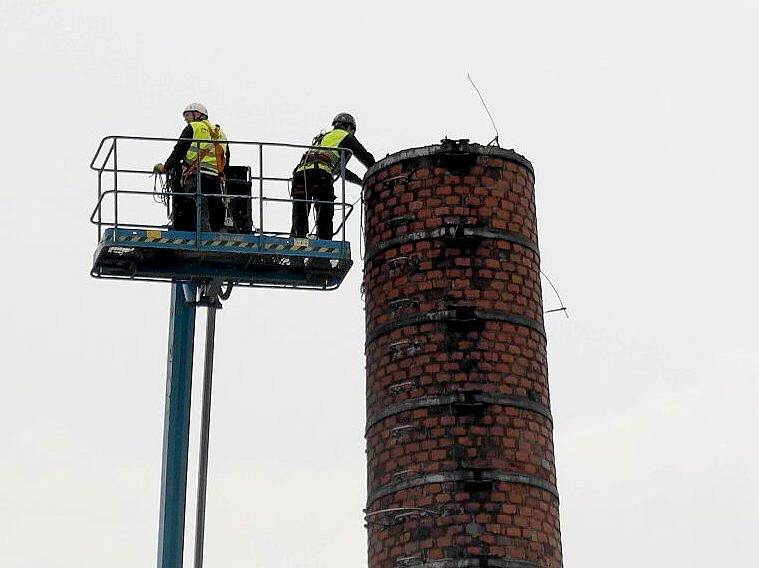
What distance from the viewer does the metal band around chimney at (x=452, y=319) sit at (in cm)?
1675

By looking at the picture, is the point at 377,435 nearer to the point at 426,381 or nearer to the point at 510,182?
the point at 426,381

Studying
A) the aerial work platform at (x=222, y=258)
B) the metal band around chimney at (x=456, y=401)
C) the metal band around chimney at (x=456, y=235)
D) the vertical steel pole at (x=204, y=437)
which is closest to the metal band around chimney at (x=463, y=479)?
the metal band around chimney at (x=456, y=401)

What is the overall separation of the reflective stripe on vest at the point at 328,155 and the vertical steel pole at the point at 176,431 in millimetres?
1889

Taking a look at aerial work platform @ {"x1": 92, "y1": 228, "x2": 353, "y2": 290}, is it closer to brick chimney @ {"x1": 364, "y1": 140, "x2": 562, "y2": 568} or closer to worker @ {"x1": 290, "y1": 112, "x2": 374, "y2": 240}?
worker @ {"x1": 290, "y1": 112, "x2": 374, "y2": 240}

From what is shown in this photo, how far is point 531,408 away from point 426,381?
1110mm

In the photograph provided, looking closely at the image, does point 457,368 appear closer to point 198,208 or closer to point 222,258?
point 222,258

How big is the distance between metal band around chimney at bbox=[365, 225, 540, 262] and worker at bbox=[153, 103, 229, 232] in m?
1.93

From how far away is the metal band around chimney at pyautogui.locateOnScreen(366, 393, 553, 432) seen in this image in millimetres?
16484

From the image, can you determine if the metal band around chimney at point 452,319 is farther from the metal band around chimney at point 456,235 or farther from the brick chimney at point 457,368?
the metal band around chimney at point 456,235

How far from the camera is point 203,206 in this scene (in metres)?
17.9

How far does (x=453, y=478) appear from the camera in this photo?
16.3 m

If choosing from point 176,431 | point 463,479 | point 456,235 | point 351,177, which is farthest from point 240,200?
point 463,479

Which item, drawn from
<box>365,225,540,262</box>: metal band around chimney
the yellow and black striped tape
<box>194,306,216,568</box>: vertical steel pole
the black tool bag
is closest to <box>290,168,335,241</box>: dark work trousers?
the yellow and black striped tape

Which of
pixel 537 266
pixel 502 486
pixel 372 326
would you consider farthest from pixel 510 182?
pixel 502 486
